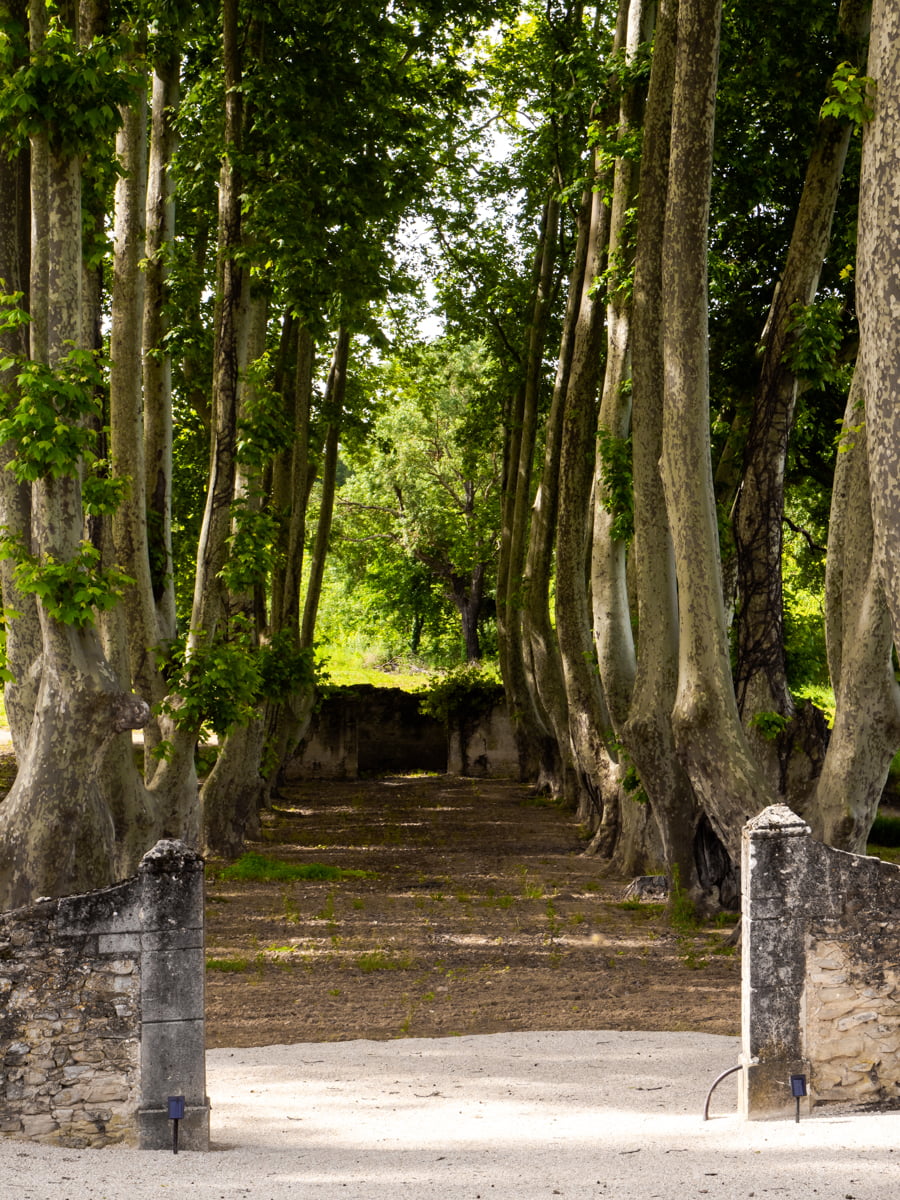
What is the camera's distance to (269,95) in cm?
1367

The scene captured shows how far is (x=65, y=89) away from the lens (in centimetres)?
952

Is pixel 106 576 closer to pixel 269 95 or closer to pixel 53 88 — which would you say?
pixel 53 88

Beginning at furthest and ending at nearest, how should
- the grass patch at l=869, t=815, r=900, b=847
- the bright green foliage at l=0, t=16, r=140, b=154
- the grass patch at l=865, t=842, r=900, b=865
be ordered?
the grass patch at l=869, t=815, r=900, b=847, the grass patch at l=865, t=842, r=900, b=865, the bright green foliage at l=0, t=16, r=140, b=154

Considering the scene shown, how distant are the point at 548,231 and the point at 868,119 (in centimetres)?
1783

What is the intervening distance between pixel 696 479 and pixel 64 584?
528cm

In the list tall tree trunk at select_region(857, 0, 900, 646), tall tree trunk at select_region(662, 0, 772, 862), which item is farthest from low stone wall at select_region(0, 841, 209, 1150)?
tall tree trunk at select_region(662, 0, 772, 862)

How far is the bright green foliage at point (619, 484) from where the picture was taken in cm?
1346

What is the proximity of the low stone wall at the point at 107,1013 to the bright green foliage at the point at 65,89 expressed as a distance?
6.26m

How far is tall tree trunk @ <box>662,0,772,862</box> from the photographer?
34.7 feet

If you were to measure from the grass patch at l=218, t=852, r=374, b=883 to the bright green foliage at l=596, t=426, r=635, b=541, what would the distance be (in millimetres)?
5939

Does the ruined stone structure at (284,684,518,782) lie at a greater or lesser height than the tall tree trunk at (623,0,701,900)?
lesser

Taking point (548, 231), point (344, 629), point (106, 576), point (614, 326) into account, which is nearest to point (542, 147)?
point (548, 231)

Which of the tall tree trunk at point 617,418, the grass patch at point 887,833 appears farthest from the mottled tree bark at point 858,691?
the grass patch at point 887,833

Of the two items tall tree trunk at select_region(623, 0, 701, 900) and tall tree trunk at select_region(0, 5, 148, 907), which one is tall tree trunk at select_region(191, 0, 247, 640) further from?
tall tree trunk at select_region(623, 0, 701, 900)
